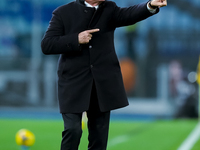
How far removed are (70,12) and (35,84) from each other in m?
11.0

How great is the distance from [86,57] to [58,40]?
0.90 ft

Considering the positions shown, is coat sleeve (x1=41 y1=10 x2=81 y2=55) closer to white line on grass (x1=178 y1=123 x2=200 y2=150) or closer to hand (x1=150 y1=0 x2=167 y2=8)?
hand (x1=150 y1=0 x2=167 y2=8)

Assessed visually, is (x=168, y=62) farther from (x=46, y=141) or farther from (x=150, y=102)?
(x=46, y=141)

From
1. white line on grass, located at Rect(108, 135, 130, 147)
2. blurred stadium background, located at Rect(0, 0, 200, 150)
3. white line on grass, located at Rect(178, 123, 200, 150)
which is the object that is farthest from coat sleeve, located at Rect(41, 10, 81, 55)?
blurred stadium background, located at Rect(0, 0, 200, 150)

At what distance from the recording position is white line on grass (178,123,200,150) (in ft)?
24.3

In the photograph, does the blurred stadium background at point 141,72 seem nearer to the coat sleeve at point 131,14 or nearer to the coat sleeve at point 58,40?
the coat sleeve at point 131,14

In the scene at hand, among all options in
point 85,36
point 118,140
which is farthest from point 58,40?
point 118,140

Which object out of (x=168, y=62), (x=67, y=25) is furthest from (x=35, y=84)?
(x=67, y=25)

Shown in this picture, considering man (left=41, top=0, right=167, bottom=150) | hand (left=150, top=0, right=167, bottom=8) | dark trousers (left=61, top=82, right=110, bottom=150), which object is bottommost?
dark trousers (left=61, top=82, right=110, bottom=150)

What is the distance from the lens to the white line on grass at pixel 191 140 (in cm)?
741

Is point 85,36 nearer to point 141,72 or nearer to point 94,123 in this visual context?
point 94,123

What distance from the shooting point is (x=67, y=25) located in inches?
170

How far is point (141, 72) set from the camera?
14961mm

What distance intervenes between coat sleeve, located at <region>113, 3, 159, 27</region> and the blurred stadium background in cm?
926
